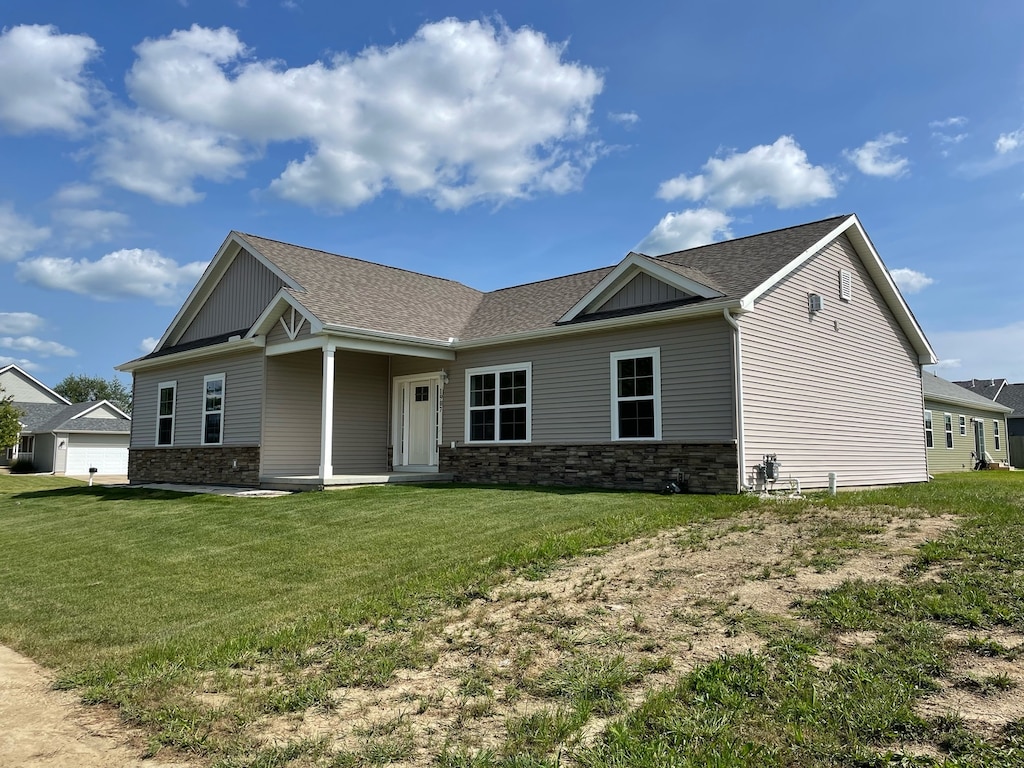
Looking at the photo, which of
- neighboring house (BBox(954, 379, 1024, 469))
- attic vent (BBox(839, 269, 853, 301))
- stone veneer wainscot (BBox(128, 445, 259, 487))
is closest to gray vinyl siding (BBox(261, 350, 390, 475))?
stone veneer wainscot (BBox(128, 445, 259, 487))

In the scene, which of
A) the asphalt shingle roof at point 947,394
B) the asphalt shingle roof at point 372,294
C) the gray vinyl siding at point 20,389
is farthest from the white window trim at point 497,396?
the gray vinyl siding at point 20,389

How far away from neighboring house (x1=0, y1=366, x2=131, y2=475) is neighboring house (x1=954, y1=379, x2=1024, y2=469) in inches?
1809

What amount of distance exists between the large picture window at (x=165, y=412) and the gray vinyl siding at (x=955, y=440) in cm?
2406

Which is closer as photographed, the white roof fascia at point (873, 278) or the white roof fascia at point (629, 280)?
the white roof fascia at point (629, 280)

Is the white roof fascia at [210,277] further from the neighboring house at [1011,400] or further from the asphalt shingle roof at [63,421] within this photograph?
the neighboring house at [1011,400]

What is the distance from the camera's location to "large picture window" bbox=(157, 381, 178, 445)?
19.2m

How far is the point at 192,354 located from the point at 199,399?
1166 millimetres

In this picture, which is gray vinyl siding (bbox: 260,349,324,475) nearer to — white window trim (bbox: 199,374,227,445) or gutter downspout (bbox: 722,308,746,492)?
white window trim (bbox: 199,374,227,445)

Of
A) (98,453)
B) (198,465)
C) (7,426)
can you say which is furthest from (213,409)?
(98,453)

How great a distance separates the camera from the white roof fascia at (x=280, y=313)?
550 inches

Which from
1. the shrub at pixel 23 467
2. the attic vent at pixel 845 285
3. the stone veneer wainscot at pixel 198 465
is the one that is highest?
the attic vent at pixel 845 285

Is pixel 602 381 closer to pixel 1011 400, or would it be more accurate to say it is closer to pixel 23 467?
pixel 1011 400

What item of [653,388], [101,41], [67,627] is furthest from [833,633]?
[101,41]

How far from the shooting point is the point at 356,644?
16.3ft
